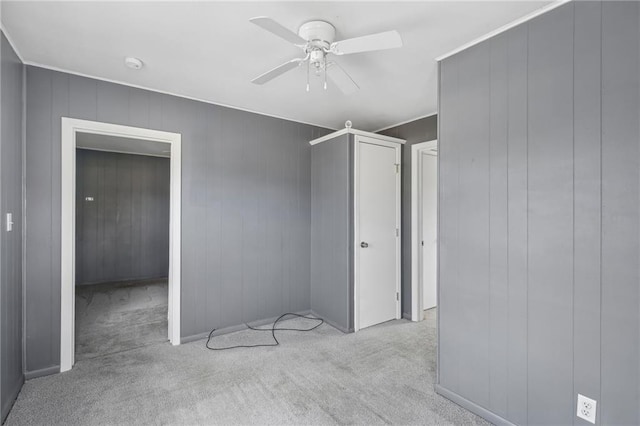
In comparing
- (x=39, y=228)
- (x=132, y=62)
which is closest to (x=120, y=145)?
(x=39, y=228)

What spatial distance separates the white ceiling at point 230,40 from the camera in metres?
1.75

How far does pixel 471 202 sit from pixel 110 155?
6134 millimetres

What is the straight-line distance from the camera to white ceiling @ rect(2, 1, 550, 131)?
1.75m

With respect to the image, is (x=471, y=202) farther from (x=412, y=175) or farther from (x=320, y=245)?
(x=320, y=245)

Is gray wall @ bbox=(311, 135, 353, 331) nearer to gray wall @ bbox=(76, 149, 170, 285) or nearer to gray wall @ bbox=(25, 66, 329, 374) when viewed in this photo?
gray wall @ bbox=(25, 66, 329, 374)

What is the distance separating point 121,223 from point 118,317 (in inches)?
105

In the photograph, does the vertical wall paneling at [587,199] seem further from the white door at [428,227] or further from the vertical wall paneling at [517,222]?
the white door at [428,227]

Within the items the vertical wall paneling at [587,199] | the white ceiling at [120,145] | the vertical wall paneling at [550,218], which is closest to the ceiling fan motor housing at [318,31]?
the vertical wall paneling at [550,218]

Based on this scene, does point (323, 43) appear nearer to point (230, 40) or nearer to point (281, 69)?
point (281, 69)

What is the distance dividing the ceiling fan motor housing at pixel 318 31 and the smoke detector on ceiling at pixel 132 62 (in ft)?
4.41

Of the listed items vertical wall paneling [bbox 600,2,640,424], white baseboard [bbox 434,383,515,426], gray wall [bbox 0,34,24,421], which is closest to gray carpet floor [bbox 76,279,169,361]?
gray wall [bbox 0,34,24,421]

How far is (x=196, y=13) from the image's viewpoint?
1.79 metres

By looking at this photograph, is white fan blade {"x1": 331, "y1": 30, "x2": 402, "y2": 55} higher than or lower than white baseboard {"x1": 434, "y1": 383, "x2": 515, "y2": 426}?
higher

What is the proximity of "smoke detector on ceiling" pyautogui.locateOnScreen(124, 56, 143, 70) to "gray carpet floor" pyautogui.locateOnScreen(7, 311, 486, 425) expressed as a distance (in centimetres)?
240
